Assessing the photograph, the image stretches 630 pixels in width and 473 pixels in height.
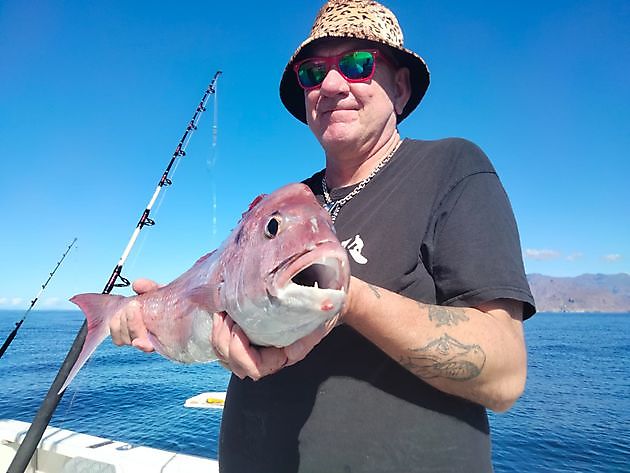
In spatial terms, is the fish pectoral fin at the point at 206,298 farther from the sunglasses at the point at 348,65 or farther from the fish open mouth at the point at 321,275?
the sunglasses at the point at 348,65

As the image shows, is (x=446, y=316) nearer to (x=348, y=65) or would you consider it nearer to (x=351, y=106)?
(x=351, y=106)

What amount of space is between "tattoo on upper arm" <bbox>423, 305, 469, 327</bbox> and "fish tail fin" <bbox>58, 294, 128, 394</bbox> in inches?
95.9

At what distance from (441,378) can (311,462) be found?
28.0 inches

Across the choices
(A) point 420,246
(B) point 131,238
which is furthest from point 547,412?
Result: (A) point 420,246

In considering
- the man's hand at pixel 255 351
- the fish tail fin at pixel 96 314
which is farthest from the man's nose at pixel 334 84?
the fish tail fin at pixel 96 314

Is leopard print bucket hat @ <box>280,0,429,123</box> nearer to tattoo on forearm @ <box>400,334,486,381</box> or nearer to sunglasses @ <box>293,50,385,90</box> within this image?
sunglasses @ <box>293,50,385,90</box>

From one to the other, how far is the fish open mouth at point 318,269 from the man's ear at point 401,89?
5.68 feet

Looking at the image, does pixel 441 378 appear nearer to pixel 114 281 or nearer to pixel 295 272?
pixel 295 272

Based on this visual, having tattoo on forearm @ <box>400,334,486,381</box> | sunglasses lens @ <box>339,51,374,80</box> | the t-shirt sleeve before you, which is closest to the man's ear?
sunglasses lens @ <box>339,51,374,80</box>

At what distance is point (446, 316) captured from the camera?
1713mm

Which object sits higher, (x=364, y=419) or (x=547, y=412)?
(x=364, y=419)

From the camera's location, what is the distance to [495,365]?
1688 millimetres

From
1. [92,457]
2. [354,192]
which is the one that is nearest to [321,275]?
[354,192]

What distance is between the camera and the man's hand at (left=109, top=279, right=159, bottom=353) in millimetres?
2846
